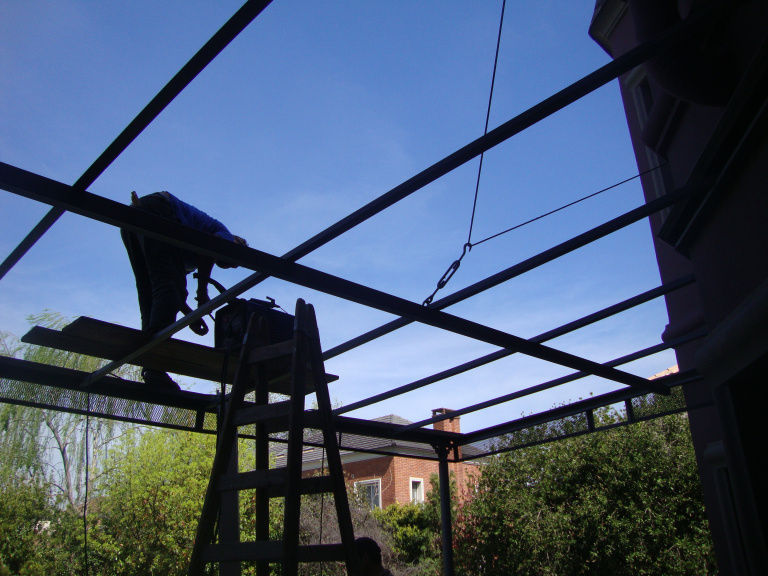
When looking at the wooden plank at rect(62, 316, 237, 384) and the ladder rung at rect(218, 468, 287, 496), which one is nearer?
the ladder rung at rect(218, 468, 287, 496)

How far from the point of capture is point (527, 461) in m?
13.6

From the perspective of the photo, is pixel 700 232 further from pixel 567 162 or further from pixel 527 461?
pixel 527 461

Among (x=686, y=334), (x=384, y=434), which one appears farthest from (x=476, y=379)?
(x=686, y=334)

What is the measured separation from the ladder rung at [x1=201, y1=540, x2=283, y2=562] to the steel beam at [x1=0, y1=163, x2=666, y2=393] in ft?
4.65

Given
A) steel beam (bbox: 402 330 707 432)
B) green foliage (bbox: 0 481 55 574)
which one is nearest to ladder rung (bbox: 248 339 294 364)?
steel beam (bbox: 402 330 707 432)

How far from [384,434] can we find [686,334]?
345cm

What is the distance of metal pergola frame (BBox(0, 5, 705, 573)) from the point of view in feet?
8.36

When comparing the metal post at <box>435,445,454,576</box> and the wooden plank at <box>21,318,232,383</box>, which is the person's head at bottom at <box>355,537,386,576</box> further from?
the metal post at <box>435,445,454,576</box>

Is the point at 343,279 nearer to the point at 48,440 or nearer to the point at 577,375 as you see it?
the point at 577,375

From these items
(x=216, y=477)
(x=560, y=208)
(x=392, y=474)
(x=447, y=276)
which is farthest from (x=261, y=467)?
(x=392, y=474)

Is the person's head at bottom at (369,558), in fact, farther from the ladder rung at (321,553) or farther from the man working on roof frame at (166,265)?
→ the man working on roof frame at (166,265)

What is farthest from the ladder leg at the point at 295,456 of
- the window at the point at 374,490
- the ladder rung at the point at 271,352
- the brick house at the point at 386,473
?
the window at the point at 374,490

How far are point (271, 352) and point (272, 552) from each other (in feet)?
3.53

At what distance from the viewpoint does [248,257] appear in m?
3.25
